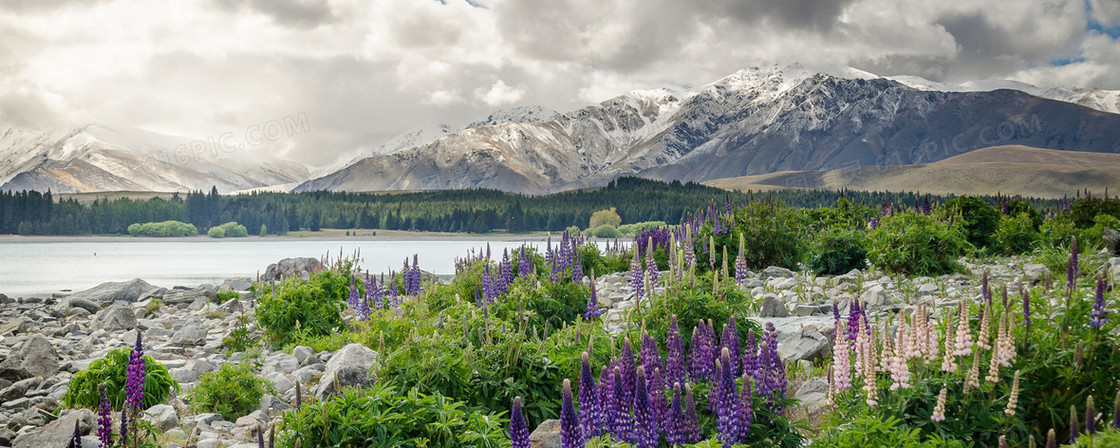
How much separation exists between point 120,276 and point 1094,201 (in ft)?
172

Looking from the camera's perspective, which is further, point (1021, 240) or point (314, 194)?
point (314, 194)

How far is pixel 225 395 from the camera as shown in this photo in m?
9.27

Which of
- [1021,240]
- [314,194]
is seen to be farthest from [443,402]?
[314,194]

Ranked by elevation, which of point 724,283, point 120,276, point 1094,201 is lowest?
point 120,276

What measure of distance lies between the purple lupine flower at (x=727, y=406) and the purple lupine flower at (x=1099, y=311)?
2808 millimetres

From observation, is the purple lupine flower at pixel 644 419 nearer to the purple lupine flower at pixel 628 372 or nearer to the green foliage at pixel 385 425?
the purple lupine flower at pixel 628 372

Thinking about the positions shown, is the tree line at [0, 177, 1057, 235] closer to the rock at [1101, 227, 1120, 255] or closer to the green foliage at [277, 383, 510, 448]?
the rock at [1101, 227, 1120, 255]

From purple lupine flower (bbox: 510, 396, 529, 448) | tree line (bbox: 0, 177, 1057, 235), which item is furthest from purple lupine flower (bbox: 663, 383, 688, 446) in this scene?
tree line (bbox: 0, 177, 1057, 235)

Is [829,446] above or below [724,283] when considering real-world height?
below

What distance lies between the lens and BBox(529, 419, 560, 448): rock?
243 inches

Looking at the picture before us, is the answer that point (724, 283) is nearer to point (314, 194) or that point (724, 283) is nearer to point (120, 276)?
point (120, 276)

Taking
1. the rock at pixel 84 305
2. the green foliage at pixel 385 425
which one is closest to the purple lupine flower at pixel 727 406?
the green foliage at pixel 385 425

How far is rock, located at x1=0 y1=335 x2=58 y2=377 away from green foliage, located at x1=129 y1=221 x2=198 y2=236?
443 feet

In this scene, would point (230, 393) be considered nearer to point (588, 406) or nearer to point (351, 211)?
point (588, 406)
